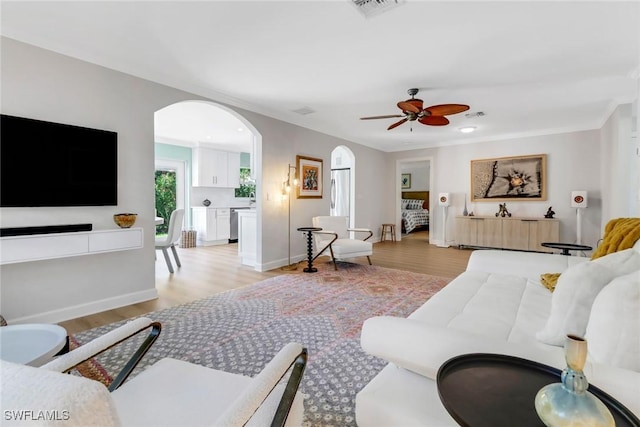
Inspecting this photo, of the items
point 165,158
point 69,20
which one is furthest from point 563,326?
point 165,158

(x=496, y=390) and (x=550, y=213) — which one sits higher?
(x=550, y=213)

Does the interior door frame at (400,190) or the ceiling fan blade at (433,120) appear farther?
the interior door frame at (400,190)

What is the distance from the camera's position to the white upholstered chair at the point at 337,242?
470cm

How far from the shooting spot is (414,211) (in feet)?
32.8

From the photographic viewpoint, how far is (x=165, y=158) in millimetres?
7141

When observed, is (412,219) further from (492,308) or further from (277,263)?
(492,308)

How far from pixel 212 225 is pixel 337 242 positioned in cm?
383

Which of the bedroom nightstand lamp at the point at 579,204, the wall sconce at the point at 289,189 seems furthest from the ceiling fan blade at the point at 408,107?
the bedroom nightstand lamp at the point at 579,204

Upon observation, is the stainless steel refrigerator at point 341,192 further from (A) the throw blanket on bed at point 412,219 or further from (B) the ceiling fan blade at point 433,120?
(B) the ceiling fan blade at point 433,120

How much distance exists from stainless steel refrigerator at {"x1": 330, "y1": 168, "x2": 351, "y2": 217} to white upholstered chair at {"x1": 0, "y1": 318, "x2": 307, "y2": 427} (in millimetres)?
6527

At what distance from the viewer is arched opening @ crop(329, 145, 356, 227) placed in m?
7.07

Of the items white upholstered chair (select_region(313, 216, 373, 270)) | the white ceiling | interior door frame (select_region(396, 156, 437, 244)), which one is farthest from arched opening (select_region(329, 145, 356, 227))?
the white ceiling

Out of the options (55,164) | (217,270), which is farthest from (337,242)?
(55,164)

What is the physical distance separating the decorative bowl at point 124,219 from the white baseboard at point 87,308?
0.77m
